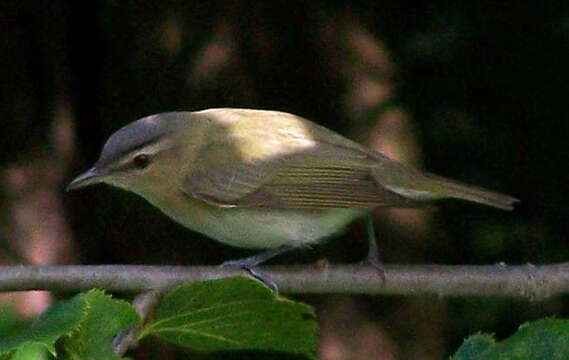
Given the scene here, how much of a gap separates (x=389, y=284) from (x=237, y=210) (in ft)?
3.08

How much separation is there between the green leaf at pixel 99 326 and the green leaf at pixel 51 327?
2cm

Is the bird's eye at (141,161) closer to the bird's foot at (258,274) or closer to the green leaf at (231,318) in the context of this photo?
the bird's foot at (258,274)

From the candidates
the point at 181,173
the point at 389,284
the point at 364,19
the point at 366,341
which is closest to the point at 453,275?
the point at 389,284

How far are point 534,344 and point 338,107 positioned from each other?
293cm

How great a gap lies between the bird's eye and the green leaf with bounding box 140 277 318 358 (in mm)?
1603

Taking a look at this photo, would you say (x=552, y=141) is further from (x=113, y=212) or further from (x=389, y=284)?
(x=389, y=284)

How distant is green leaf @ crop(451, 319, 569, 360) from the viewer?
1.34 m

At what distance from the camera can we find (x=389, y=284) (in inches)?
86.0

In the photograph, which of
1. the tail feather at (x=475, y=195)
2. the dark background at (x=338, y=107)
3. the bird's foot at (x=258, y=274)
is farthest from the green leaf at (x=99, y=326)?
the dark background at (x=338, y=107)

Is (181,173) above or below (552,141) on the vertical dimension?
above

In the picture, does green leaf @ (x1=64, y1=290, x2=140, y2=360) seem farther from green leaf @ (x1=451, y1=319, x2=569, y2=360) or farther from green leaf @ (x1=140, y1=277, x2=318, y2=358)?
green leaf @ (x1=451, y1=319, x2=569, y2=360)

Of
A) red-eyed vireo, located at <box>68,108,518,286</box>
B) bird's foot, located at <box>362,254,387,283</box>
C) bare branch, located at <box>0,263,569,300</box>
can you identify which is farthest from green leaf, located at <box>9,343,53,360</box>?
red-eyed vireo, located at <box>68,108,518,286</box>

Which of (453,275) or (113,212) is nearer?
(453,275)

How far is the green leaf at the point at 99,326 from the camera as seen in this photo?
1.35 meters
